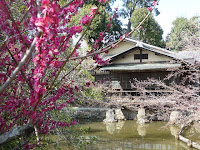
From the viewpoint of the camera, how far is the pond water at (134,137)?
288 inches

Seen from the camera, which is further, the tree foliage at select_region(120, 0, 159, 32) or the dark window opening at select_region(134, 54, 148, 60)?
the tree foliage at select_region(120, 0, 159, 32)

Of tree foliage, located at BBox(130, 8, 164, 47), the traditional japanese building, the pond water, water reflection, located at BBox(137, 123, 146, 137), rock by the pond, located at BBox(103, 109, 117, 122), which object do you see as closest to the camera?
the pond water

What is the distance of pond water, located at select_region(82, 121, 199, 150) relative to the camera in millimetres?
7309

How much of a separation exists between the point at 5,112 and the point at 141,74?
38.7ft

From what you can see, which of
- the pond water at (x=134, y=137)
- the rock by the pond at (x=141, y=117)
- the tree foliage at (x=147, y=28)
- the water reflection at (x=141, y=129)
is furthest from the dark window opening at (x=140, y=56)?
the tree foliage at (x=147, y=28)

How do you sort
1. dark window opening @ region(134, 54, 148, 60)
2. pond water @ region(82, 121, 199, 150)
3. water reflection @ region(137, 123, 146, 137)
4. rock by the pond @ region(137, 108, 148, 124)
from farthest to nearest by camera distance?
dark window opening @ region(134, 54, 148, 60) < rock by the pond @ region(137, 108, 148, 124) < water reflection @ region(137, 123, 146, 137) < pond water @ region(82, 121, 199, 150)

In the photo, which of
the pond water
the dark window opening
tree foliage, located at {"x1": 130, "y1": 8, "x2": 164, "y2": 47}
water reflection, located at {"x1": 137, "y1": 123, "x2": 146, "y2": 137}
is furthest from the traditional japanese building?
tree foliage, located at {"x1": 130, "y1": 8, "x2": 164, "y2": 47}

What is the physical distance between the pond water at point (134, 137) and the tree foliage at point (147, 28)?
13367 mm

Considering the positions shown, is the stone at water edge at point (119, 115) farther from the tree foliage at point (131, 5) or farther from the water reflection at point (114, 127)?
the tree foliage at point (131, 5)

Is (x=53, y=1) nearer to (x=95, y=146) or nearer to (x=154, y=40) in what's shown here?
(x=95, y=146)

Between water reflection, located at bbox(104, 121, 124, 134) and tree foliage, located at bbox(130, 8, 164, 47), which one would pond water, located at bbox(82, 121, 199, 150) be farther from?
tree foliage, located at bbox(130, 8, 164, 47)

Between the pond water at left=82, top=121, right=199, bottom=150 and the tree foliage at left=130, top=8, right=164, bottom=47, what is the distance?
43.9 feet

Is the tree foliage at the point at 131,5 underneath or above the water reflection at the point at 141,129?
above

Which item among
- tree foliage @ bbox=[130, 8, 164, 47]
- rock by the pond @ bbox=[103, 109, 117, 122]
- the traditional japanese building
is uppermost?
tree foliage @ bbox=[130, 8, 164, 47]
